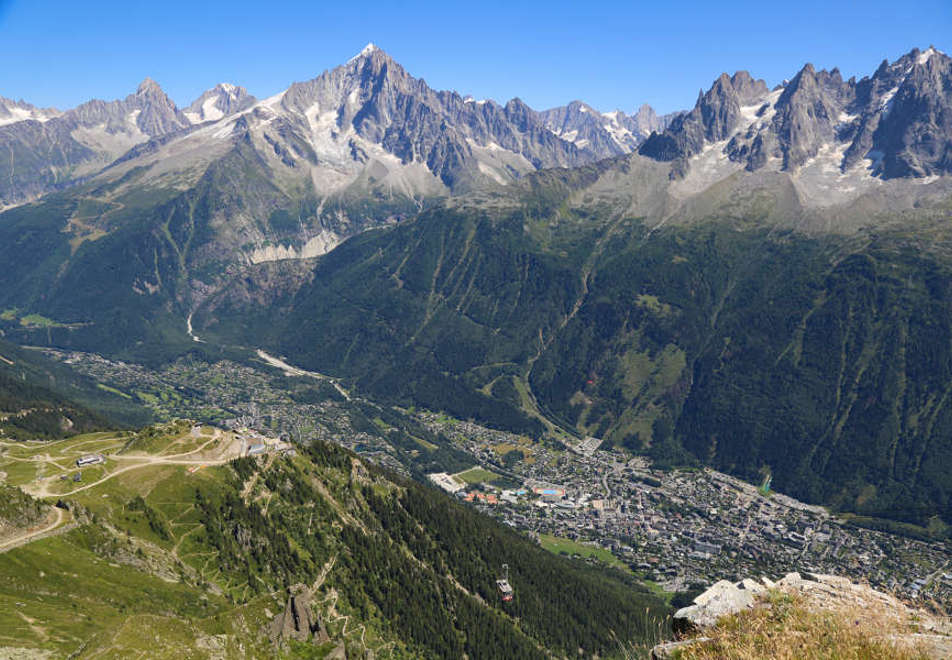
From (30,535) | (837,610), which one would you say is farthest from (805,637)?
(30,535)

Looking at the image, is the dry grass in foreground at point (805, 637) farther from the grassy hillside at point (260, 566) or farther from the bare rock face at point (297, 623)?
the bare rock face at point (297, 623)

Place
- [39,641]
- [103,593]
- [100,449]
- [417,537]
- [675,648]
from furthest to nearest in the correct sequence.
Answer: [417,537] < [100,449] < [103,593] < [39,641] < [675,648]

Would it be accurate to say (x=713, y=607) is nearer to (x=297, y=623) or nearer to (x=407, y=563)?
(x=297, y=623)

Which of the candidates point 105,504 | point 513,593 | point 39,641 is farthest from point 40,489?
point 513,593

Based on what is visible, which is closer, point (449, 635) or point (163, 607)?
point (163, 607)

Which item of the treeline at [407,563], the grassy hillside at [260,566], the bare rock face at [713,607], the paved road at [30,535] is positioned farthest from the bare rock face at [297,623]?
the bare rock face at [713,607]

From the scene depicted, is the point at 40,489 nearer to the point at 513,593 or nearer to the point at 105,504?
the point at 105,504

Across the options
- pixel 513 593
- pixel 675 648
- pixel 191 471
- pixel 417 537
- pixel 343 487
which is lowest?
pixel 513 593
